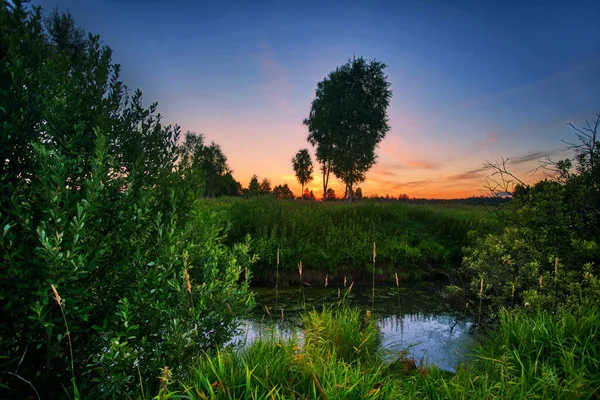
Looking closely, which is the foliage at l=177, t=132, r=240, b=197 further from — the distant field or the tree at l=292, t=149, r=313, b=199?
the distant field

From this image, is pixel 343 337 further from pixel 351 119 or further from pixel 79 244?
pixel 351 119

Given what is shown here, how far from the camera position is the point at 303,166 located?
57.8 m

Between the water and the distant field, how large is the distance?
1016mm

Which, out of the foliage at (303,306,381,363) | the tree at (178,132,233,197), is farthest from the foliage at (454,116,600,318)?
the tree at (178,132,233,197)

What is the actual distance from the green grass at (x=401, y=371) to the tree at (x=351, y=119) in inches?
1064

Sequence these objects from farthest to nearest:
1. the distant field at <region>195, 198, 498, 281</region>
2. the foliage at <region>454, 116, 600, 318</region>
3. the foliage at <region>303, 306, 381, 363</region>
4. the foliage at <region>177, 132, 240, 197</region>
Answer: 1. the foliage at <region>177, 132, 240, 197</region>
2. the distant field at <region>195, 198, 498, 281</region>
3. the foliage at <region>454, 116, 600, 318</region>
4. the foliage at <region>303, 306, 381, 363</region>

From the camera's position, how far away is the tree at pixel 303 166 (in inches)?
2256

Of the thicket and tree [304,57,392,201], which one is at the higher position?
tree [304,57,392,201]

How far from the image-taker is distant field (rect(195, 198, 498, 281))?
11.2m

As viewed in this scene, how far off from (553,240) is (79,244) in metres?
7.11

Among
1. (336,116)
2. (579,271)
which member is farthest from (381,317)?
(336,116)

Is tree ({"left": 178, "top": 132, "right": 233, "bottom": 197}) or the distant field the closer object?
the distant field

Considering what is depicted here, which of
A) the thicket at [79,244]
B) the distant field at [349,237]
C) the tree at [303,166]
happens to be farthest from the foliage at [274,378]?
the tree at [303,166]

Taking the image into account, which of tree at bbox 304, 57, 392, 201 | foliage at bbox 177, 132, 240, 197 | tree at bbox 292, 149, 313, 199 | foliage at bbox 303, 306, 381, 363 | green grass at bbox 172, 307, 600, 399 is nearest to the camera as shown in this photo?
green grass at bbox 172, 307, 600, 399
